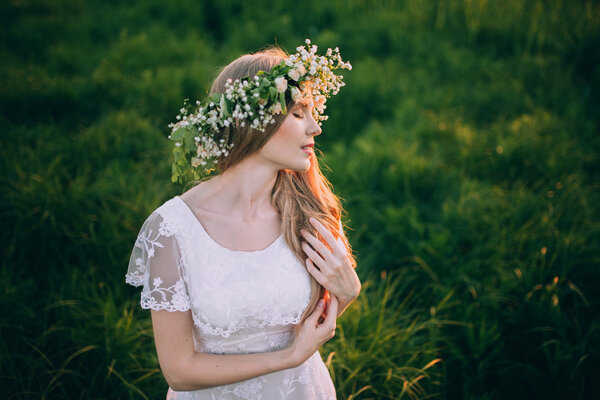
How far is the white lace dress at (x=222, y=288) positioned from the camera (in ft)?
5.22

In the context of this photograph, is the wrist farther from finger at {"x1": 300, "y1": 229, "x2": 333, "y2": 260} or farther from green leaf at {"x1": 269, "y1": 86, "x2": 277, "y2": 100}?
green leaf at {"x1": 269, "y1": 86, "x2": 277, "y2": 100}

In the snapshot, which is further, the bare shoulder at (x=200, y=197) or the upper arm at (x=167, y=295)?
the bare shoulder at (x=200, y=197)

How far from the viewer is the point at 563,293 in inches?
128

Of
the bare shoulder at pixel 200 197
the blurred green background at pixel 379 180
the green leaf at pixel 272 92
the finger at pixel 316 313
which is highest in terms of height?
the green leaf at pixel 272 92

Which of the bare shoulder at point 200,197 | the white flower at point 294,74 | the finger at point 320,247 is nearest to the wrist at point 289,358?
the finger at point 320,247

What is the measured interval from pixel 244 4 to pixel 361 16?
225cm

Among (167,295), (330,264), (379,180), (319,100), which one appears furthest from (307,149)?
(379,180)

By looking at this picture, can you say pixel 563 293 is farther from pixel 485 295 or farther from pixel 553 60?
pixel 553 60

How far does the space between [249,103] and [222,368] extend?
105 centimetres

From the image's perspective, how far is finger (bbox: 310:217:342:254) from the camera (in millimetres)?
1778

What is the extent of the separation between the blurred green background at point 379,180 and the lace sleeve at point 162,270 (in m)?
1.30

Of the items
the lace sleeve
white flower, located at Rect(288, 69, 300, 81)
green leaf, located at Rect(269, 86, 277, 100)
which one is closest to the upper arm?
the lace sleeve

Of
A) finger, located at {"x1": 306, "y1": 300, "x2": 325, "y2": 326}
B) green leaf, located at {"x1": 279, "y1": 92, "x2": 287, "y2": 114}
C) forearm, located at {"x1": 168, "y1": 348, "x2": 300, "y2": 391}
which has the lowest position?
forearm, located at {"x1": 168, "y1": 348, "x2": 300, "y2": 391}

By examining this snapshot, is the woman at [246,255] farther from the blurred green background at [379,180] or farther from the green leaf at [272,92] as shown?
the blurred green background at [379,180]
